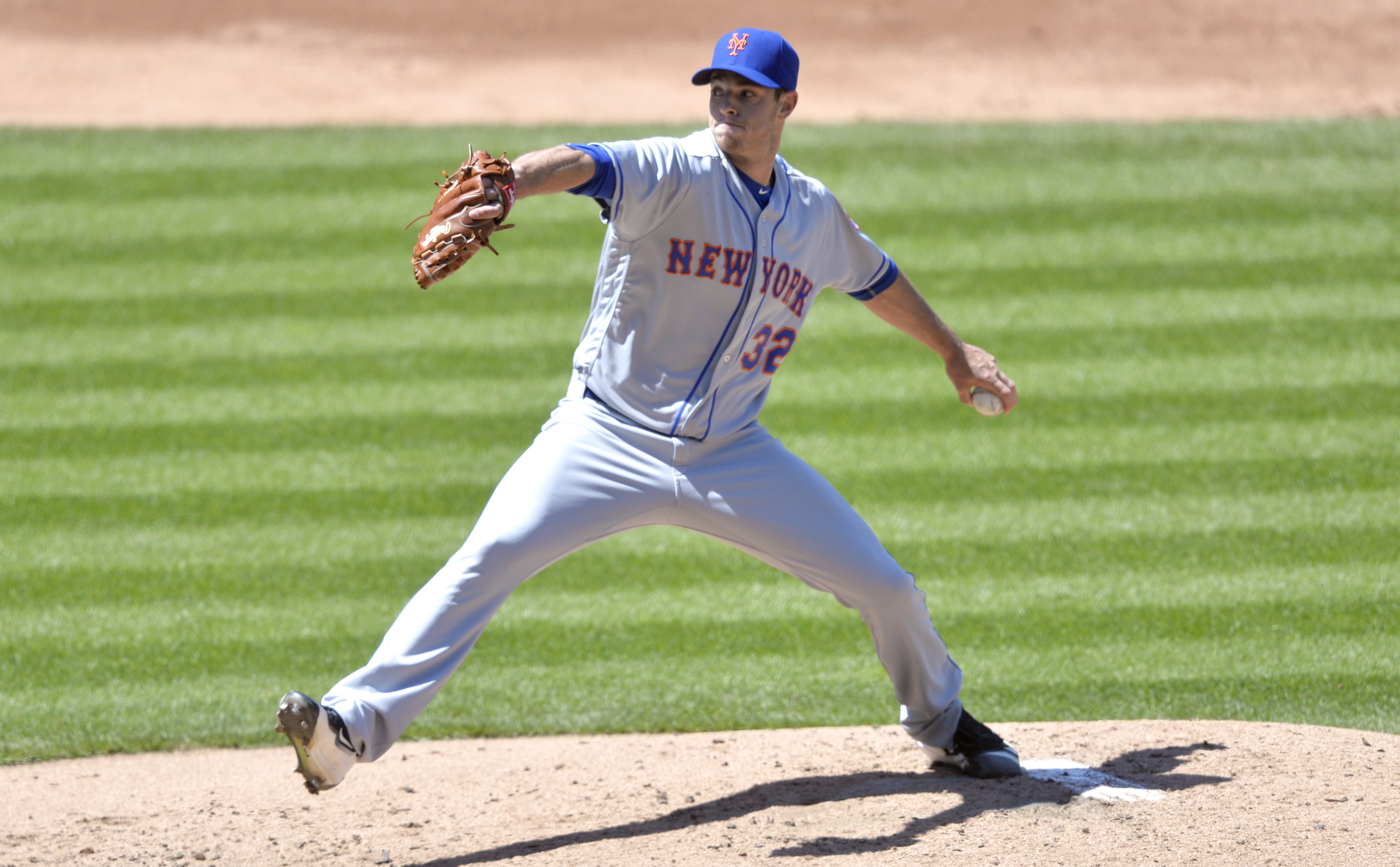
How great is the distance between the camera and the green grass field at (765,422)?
4785 mm

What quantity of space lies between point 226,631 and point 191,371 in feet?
6.80

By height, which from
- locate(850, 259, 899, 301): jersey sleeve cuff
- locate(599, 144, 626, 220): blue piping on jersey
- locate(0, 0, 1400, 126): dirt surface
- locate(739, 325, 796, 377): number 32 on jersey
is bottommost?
locate(739, 325, 796, 377): number 32 on jersey

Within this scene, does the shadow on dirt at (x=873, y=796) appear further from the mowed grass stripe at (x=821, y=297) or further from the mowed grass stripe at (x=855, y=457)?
the mowed grass stripe at (x=821, y=297)

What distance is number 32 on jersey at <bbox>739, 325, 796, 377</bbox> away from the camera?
11.5ft

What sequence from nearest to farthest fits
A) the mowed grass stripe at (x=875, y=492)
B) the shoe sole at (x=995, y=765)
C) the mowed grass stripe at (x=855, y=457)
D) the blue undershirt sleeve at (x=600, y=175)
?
the blue undershirt sleeve at (x=600, y=175), the shoe sole at (x=995, y=765), the mowed grass stripe at (x=875, y=492), the mowed grass stripe at (x=855, y=457)

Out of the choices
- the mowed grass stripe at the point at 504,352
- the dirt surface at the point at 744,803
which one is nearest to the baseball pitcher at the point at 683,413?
the dirt surface at the point at 744,803

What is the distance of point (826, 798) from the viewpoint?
3.71 meters

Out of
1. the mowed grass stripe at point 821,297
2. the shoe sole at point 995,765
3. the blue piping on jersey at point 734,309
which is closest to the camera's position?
the blue piping on jersey at point 734,309

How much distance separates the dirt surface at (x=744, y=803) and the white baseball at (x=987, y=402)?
1.06 meters

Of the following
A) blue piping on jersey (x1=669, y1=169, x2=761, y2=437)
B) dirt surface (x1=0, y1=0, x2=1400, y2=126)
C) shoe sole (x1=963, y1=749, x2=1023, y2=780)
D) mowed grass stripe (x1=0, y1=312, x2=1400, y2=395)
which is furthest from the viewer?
dirt surface (x1=0, y1=0, x2=1400, y2=126)

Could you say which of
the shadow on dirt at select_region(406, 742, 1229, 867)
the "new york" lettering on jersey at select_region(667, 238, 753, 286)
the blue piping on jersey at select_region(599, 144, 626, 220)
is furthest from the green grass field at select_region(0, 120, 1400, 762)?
the blue piping on jersey at select_region(599, 144, 626, 220)

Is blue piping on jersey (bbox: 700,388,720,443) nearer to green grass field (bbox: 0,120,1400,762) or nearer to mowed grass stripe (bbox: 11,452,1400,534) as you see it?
green grass field (bbox: 0,120,1400,762)

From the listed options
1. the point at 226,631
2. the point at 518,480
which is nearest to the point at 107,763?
the point at 226,631

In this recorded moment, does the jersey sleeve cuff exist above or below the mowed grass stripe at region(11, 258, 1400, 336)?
below
